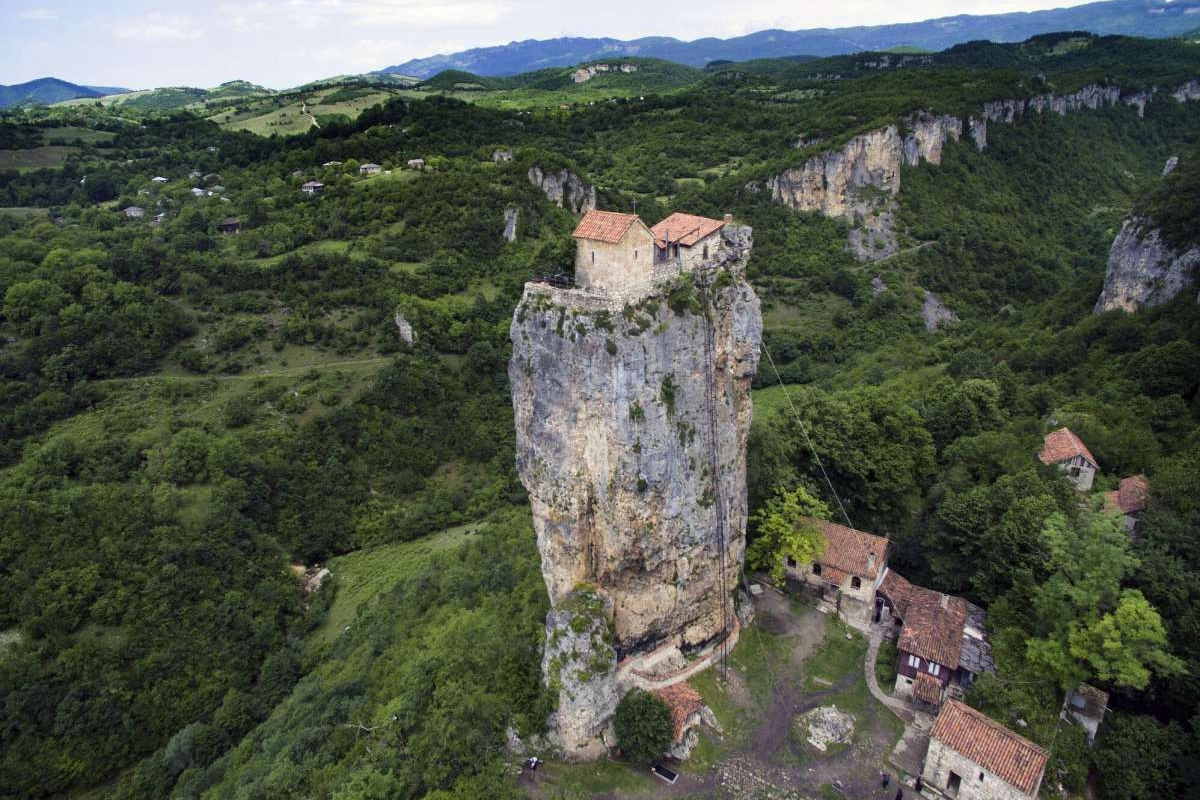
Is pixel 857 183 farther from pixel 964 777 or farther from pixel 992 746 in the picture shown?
pixel 964 777

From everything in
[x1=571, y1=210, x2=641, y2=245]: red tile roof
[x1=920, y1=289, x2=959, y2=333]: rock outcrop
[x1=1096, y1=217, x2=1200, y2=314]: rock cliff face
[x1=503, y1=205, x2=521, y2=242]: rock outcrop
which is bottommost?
[x1=920, y1=289, x2=959, y2=333]: rock outcrop

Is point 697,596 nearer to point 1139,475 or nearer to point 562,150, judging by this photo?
point 1139,475

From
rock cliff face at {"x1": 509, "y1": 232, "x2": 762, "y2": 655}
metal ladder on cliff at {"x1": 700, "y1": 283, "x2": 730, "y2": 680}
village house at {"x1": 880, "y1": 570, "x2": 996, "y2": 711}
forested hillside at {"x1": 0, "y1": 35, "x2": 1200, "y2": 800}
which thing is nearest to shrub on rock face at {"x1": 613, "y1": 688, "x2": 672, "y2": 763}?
rock cliff face at {"x1": 509, "y1": 232, "x2": 762, "y2": 655}

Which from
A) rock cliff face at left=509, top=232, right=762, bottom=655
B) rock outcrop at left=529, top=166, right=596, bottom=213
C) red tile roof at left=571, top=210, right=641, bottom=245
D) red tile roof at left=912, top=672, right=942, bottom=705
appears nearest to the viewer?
red tile roof at left=571, top=210, right=641, bottom=245

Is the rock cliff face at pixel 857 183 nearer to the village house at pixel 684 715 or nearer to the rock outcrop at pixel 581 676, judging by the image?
the village house at pixel 684 715

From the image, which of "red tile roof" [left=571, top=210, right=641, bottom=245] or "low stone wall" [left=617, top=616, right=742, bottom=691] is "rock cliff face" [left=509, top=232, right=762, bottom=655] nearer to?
"low stone wall" [left=617, top=616, right=742, bottom=691]

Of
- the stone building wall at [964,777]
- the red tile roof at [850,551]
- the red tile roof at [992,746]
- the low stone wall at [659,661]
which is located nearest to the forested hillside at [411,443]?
the red tile roof at [992,746]

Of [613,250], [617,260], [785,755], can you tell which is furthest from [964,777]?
[613,250]
